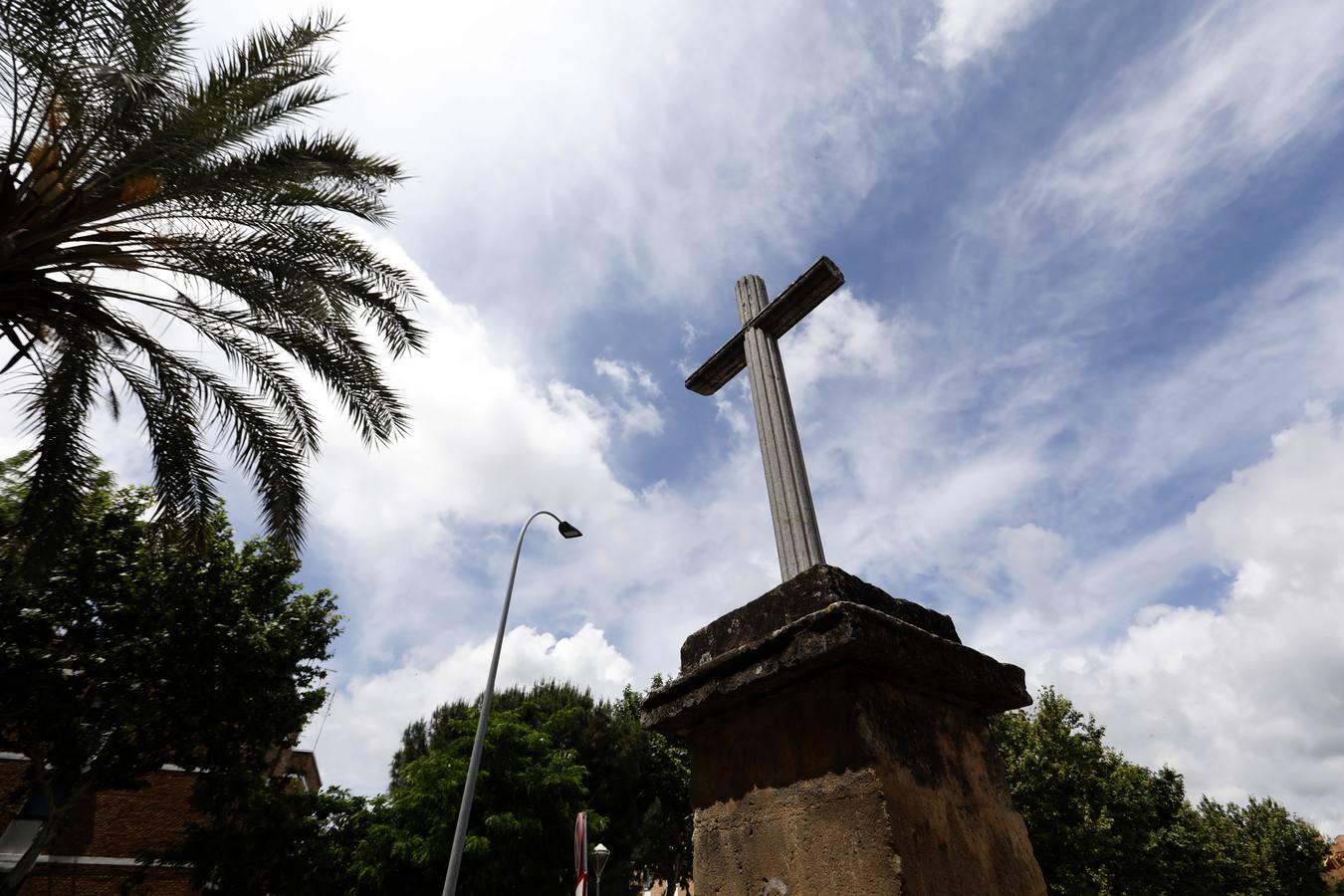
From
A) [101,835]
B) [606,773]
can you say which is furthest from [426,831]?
[101,835]

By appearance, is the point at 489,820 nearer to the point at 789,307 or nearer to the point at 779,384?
the point at 779,384

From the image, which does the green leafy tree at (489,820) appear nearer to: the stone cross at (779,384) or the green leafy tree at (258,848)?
the green leafy tree at (258,848)

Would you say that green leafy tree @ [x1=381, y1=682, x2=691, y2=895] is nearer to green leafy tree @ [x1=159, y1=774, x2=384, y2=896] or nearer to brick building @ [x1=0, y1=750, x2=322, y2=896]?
green leafy tree @ [x1=159, y1=774, x2=384, y2=896]

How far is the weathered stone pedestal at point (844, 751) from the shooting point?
5.68 ft

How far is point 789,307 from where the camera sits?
11.0 feet

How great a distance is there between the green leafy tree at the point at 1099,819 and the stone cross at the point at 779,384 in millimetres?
18995

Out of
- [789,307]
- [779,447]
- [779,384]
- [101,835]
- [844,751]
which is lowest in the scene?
[844,751]

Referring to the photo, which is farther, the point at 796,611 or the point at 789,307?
the point at 789,307

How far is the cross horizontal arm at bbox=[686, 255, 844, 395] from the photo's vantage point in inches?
129

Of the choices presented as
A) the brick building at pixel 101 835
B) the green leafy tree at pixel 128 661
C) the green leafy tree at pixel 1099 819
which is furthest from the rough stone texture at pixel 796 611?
the green leafy tree at pixel 1099 819

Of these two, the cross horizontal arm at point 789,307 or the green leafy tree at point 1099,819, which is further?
the green leafy tree at point 1099,819

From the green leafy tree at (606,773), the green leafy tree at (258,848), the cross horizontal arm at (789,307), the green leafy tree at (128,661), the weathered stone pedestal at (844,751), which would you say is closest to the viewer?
the weathered stone pedestal at (844,751)

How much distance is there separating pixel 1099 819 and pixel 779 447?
799 inches

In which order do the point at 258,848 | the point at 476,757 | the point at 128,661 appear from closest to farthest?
the point at 476,757
the point at 128,661
the point at 258,848
